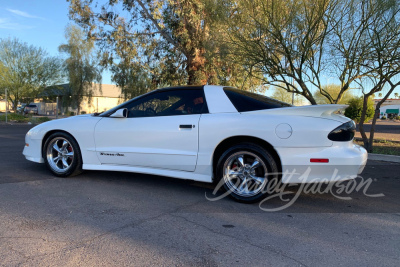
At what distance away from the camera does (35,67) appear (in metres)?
27.2

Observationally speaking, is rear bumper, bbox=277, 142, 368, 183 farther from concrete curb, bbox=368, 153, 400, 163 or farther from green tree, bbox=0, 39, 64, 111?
green tree, bbox=0, 39, 64, 111

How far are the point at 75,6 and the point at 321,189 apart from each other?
55.5ft

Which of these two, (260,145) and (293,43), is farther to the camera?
(293,43)

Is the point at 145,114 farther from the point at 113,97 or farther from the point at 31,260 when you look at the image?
the point at 113,97

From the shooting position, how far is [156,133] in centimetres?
471

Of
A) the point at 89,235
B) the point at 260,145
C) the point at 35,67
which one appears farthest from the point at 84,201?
the point at 35,67

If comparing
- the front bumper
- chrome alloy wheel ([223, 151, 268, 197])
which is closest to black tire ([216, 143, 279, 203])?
chrome alloy wheel ([223, 151, 268, 197])

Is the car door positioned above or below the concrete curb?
above

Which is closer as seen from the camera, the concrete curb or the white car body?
the white car body

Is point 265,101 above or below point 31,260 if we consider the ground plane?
above

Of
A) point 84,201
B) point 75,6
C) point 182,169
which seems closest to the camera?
point 84,201

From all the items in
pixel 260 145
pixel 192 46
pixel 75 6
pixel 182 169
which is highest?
pixel 75 6

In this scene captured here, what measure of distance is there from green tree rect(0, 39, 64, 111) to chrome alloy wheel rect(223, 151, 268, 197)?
89.2 ft

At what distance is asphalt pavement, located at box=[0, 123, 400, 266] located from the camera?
2.81m
